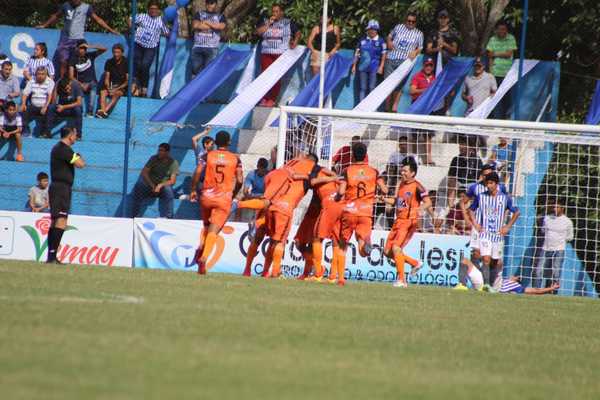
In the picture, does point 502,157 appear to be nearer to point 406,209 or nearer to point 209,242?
point 406,209

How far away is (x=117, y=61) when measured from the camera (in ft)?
79.7

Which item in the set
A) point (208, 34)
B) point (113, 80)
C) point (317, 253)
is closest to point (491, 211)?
point (317, 253)

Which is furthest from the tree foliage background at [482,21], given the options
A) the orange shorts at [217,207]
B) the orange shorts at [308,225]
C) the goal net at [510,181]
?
the orange shorts at [217,207]

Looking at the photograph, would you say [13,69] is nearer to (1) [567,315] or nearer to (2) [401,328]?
(1) [567,315]

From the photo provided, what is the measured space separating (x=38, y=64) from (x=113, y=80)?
5.35ft

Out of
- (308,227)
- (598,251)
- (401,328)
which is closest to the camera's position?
(401,328)

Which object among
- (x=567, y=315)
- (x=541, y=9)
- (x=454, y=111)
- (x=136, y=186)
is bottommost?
(x=567, y=315)

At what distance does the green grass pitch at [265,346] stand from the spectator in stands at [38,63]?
11.4 metres

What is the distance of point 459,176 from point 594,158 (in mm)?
2799

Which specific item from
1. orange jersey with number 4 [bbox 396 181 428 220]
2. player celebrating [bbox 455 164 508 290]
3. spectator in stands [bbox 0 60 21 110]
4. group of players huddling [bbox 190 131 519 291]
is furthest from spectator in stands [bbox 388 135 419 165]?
spectator in stands [bbox 0 60 21 110]

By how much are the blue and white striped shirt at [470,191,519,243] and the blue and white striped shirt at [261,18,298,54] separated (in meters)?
6.72

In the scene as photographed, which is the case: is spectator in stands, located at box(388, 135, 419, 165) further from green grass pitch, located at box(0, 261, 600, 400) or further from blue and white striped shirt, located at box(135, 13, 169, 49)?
green grass pitch, located at box(0, 261, 600, 400)

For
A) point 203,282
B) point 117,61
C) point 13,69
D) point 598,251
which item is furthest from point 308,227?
point 13,69

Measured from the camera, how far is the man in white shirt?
2102 centimetres
